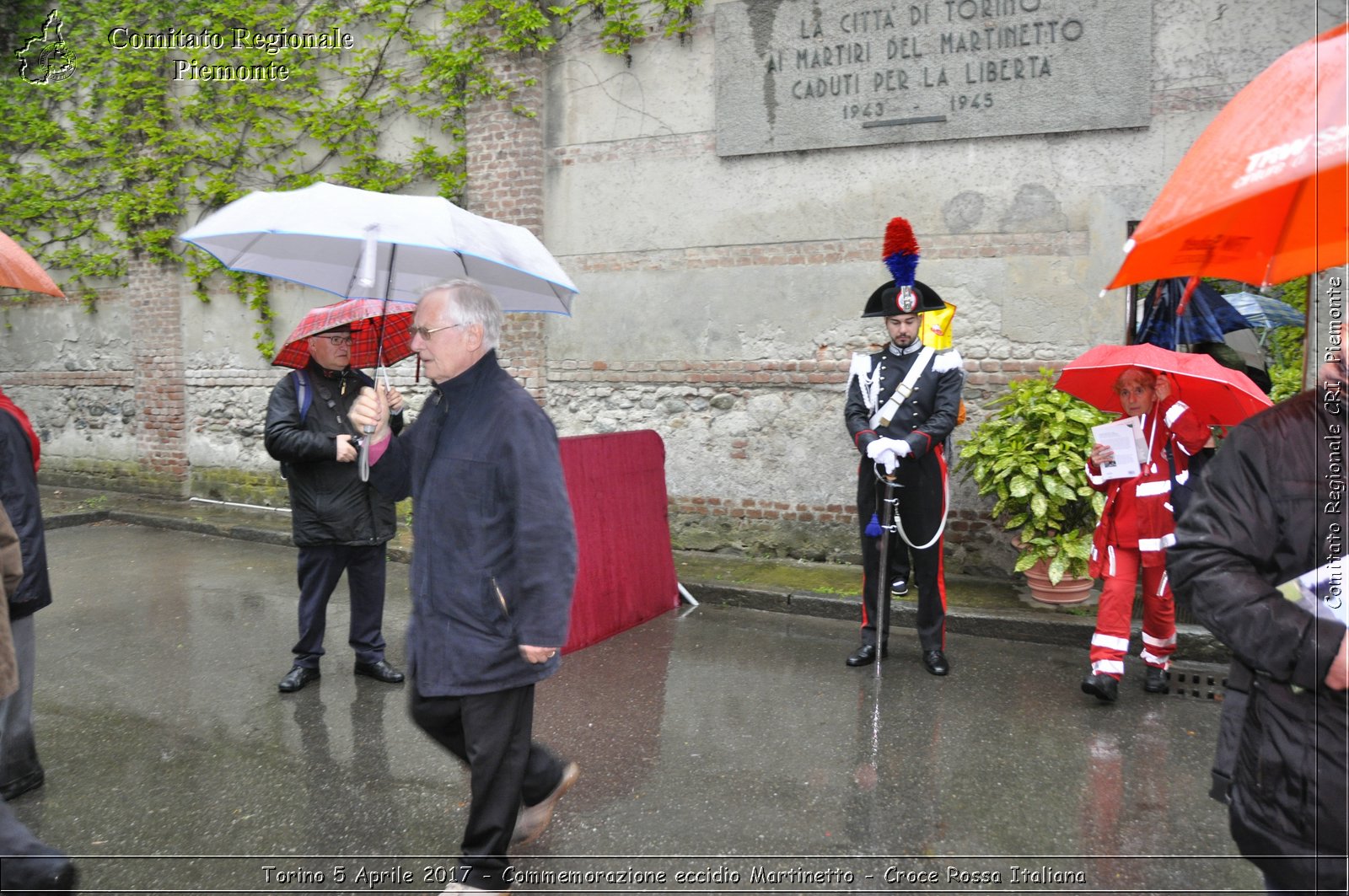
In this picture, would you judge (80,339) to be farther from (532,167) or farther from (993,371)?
(993,371)

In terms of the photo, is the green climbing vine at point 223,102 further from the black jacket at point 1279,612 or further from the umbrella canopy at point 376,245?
the black jacket at point 1279,612

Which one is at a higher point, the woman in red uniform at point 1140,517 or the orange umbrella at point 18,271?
the orange umbrella at point 18,271

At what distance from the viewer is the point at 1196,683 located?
5805 mm

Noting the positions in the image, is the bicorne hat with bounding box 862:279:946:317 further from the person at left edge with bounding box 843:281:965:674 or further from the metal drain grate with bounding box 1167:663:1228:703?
the metal drain grate with bounding box 1167:663:1228:703

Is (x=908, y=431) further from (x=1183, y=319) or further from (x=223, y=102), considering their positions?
(x=223, y=102)

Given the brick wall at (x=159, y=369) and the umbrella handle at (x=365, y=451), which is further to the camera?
the brick wall at (x=159, y=369)

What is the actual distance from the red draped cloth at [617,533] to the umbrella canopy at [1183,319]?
11.6ft

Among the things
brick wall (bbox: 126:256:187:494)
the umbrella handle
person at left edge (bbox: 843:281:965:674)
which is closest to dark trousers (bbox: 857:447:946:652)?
person at left edge (bbox: 843:281:965:674)

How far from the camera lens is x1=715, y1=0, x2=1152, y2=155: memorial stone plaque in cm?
738

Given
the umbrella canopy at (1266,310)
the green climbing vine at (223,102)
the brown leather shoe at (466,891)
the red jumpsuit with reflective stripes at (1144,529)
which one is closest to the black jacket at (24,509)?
the brown leather shoe at (466,891)

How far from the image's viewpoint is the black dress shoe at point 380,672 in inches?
231

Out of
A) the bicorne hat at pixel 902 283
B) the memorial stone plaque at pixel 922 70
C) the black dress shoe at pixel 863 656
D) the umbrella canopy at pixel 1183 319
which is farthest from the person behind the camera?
→ the memorial stone plaque at pixel 922 70

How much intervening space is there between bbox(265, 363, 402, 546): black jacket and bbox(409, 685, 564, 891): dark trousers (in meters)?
2.32

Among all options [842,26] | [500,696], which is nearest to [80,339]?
[842,26]
